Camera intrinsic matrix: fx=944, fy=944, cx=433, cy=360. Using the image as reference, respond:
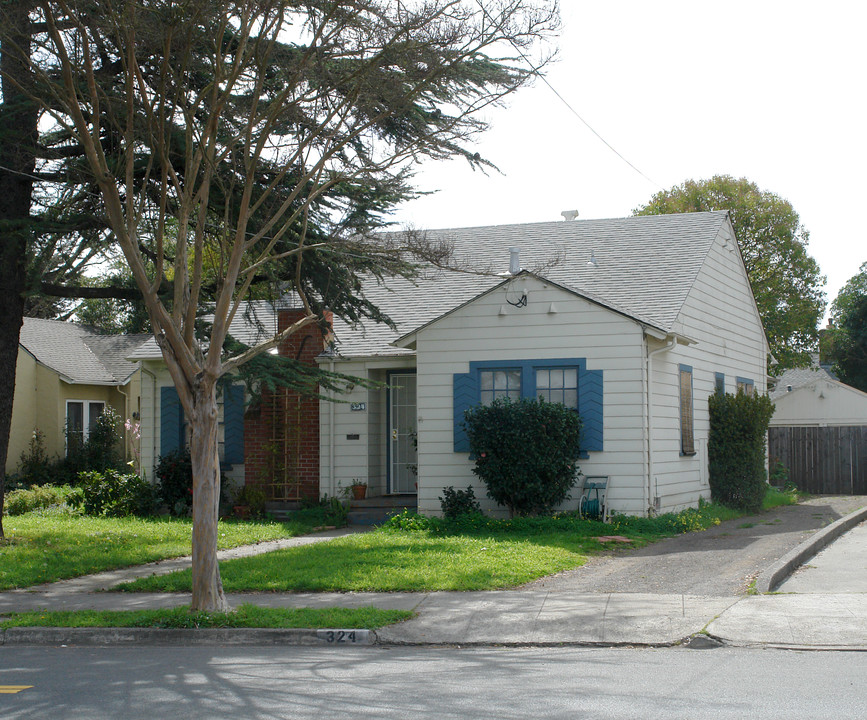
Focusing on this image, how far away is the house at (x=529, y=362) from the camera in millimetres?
16000

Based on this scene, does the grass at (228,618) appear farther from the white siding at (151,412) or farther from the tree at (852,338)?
the tree at (852,338)

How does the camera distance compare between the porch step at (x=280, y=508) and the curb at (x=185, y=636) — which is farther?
the porch step at (x=280, y=508)

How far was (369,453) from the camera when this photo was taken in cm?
1881

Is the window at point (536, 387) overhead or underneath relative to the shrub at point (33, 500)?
overhead

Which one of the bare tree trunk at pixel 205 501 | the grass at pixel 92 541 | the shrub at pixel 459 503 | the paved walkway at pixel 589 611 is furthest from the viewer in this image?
the shrub at pixel 459 503

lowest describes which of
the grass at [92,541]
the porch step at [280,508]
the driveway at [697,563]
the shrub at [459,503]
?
the grass at [92,541]

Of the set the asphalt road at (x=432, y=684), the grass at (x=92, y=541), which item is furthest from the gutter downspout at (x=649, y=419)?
the asphalt road at (x=432, y=684)

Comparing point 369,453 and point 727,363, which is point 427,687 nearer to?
point 369,453

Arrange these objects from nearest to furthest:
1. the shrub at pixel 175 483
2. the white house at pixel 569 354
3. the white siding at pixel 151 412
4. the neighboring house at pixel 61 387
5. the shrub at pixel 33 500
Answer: the white house at pixel 569 354
the shrub at pixel 175 483
the white siding at pixel 151 412
the shrub at pixel 33 500
the neighboring house at pixel 61 387

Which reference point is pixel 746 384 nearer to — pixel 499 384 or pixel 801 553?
pixel 499 384

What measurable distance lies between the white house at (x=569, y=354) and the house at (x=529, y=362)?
3 centimetres

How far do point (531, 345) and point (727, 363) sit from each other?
22.0ft

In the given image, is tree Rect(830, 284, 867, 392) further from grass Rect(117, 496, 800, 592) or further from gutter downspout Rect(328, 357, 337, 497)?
gutter downspout Rect(328, 357, 337, 497)

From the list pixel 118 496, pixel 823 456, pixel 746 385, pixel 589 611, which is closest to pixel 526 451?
pixel 589 611
